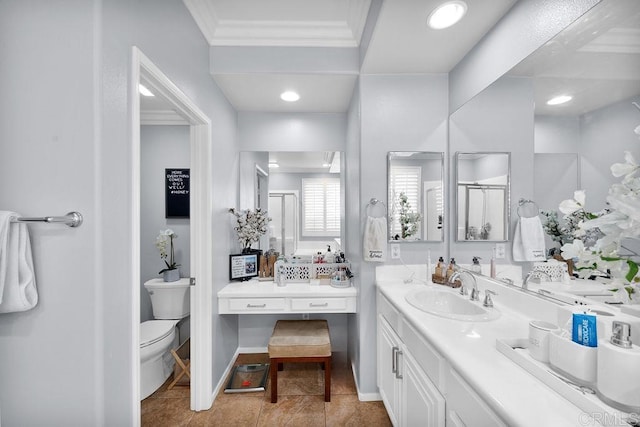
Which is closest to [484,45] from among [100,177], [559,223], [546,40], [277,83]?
[546,40]

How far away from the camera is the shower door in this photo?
9.02 feet

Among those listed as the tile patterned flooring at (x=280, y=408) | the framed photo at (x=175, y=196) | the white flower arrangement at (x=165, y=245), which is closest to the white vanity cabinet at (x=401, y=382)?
the tile patterned flooring at (x=280, y=408)

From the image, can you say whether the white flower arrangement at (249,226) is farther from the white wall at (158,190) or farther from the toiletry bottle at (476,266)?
the toiletry bottle at (476,266)

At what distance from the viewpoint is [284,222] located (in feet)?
9.18

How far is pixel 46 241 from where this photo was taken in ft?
2.99

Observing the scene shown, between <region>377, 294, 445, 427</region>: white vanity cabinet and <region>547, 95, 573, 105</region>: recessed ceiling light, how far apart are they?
49.0 inches

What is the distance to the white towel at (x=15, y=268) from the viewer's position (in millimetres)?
814

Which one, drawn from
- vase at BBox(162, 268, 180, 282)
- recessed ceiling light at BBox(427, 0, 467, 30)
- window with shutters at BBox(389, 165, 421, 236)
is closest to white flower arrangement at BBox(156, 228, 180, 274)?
vase at BBox(162, 268, 180, 282)

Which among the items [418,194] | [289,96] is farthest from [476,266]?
[289,96]

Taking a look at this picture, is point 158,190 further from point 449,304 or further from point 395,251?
point 449,304

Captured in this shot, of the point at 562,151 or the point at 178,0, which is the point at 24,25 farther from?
the point at 562,151

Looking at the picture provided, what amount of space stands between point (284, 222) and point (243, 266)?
61 centimetres

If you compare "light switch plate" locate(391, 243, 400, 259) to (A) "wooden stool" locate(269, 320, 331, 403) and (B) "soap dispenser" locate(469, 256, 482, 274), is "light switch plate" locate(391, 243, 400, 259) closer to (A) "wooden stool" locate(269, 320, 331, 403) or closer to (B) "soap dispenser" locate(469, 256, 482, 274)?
(B) "soap dispenser" locate(469, 256, 482, 274)

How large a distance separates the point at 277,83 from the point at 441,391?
2.14 metres
